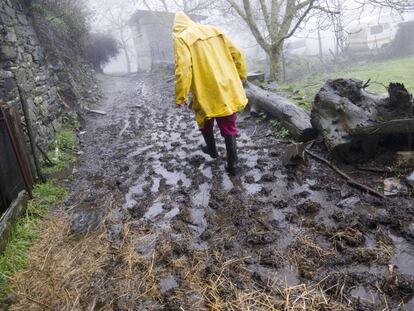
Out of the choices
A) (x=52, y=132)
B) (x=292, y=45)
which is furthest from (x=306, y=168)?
(x=292, y=45)

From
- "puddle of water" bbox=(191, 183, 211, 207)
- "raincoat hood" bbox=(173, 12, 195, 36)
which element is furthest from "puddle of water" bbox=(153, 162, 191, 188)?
"raincoat hood" bbox=(173, 12, 195, 36)

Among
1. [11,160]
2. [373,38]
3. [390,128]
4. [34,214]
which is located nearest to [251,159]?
[390,128]

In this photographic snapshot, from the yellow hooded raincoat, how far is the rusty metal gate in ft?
6.12

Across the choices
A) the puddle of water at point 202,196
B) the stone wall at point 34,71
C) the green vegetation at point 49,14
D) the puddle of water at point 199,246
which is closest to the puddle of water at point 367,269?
the puddle of water at point 199,246

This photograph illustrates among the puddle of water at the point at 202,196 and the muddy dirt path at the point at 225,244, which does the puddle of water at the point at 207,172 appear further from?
the puddle of water at the point at 202,196

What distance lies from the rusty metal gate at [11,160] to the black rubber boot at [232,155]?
236cm

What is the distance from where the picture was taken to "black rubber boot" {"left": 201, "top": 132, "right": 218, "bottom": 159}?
14.1ft

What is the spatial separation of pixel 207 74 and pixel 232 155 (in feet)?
3.32

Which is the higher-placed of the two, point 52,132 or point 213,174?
point 52,132

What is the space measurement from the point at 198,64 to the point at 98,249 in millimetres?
2137

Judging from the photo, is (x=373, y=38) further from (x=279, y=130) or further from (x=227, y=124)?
(x=227, y=124)

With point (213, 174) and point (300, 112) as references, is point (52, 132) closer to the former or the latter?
point (213, 174)

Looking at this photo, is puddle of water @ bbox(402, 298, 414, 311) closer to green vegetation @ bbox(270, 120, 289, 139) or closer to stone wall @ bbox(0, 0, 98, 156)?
green vegetation @ bbox(270, 120, 289, 139)

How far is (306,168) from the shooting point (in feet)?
12.9
